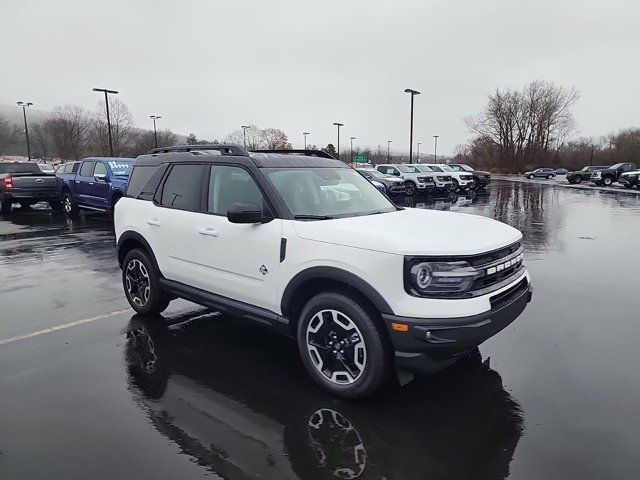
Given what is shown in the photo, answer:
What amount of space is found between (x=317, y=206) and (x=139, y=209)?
7.91 ft

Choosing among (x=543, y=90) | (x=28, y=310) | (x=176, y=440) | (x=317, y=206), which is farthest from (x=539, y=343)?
(x=543, y=90)

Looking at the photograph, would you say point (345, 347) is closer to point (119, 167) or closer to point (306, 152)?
point (306, 152)

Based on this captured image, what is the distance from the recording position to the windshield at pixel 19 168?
62.1 feet

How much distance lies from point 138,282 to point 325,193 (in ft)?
8.85

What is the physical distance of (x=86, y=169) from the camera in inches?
609

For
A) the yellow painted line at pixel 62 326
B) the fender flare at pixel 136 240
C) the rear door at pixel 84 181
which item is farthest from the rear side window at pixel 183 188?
the rear door at pixel 84 181

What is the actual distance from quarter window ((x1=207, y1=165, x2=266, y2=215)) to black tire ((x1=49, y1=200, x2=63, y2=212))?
15.4 m

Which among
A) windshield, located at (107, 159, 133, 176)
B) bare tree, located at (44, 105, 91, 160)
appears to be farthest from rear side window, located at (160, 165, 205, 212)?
bare tree, located at (44, 105, 91, 160)

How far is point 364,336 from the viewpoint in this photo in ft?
11.6

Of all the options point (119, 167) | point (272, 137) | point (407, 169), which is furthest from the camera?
point (272, 137)

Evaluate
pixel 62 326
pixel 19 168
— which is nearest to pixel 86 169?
pixel 19 168

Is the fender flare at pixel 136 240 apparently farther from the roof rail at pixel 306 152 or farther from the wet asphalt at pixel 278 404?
the roof rail at pixel 306 152

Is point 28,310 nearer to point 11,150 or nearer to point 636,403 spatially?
point 636,403

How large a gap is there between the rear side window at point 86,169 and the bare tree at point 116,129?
54413 millimetres
